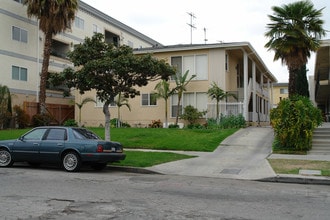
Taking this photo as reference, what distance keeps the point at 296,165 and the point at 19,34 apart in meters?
25.9

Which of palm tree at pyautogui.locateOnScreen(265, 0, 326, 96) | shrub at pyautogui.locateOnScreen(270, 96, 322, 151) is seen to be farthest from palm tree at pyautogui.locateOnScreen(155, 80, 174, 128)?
shrub at pyautogui.locateOnScreen(270, 96, 322, 151)

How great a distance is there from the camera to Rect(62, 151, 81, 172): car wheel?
13188 mm

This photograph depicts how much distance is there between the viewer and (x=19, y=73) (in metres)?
33.1

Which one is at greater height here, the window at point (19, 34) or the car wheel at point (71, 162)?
the window at point (19, 34)

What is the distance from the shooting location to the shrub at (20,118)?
30.8 metres

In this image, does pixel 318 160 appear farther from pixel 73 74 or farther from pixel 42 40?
pixel 42 40

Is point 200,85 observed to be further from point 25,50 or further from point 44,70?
point 25,50

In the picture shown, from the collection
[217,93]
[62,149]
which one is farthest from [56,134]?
[217,93]

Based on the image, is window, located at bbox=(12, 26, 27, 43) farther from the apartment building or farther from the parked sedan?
the parked sedan

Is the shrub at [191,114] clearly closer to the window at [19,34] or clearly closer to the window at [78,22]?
the window at [19,34]

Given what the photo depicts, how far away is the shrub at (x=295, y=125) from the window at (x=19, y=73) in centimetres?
2196

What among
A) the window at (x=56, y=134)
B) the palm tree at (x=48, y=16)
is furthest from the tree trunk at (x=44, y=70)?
the window at (x=56, y=134)

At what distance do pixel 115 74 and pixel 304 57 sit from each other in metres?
13.3

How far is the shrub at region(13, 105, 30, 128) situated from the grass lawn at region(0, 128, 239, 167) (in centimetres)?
697
